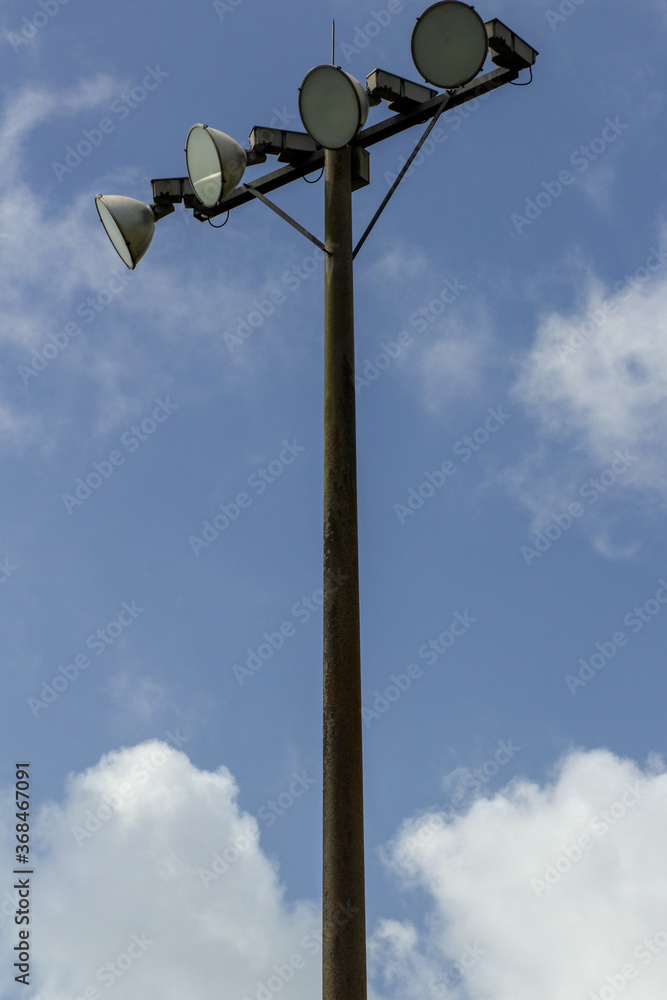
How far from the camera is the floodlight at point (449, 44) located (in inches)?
275

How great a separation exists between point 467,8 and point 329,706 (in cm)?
413

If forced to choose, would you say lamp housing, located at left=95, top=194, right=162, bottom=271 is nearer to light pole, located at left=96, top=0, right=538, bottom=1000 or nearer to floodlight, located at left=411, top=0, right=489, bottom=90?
light pole, located at left=96, top=0, right=538, bottom=1000

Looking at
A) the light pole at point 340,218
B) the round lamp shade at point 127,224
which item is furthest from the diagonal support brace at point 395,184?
the round lamp shade at point 127,224

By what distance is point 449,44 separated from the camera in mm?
7055

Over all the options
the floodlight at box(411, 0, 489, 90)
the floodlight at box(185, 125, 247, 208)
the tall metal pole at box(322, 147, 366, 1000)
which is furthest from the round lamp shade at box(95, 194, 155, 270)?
the floodlight at box(411, 0, 489, 90)

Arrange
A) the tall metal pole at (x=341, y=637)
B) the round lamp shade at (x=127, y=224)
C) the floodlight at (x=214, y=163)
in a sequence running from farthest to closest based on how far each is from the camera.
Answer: the round lamp shade at (x=127, y=224) → the floodlight at (x=214, y=163) → the tall metal pole at (x=341, y=637)

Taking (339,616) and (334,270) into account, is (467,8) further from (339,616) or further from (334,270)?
(339,616)

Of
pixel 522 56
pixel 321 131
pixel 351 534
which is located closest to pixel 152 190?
pixel 321 131

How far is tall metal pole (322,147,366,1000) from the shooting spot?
5.69 meters

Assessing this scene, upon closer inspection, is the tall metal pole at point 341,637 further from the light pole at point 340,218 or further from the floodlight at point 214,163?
the floodlight at point 214,163

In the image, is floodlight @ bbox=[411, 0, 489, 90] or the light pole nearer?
the light pole

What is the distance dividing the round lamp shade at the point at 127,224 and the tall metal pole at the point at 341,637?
1.30 meters

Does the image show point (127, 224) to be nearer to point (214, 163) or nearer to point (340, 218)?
point (214, 163)

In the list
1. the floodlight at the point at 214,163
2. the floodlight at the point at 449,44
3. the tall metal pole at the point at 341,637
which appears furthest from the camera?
the floodlight at the point at 214,163
